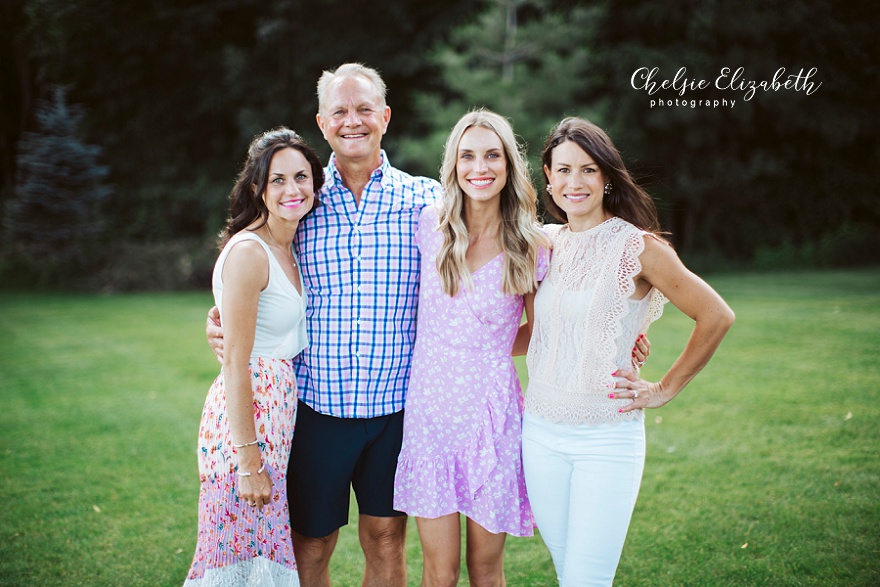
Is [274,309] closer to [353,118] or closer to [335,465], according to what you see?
[335,465]

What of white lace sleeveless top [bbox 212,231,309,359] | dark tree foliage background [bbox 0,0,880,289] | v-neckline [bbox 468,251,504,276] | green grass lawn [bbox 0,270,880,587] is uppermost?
Result: dark tree foliage background [bbox 0,0,880,289]

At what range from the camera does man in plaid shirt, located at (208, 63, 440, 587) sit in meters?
2.94

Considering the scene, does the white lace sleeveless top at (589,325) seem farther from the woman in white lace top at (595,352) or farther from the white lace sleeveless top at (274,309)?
the white lace sleeveless top at (274,309)

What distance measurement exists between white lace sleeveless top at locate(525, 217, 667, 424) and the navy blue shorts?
2.19 ft

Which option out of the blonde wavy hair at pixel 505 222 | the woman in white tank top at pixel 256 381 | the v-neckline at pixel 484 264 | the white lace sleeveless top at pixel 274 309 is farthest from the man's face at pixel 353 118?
the v-neckline at pixel 484 264

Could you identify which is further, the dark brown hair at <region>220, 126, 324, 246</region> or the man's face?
the man's face

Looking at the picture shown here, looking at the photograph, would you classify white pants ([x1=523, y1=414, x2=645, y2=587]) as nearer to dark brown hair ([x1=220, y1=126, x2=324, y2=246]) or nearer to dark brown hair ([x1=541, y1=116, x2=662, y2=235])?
dark brown hair ([x1=541, y1=116, x2=662, y2=235])

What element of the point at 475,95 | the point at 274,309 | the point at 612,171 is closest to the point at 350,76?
the point at 274,309

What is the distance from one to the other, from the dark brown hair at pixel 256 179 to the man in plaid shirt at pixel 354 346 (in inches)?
9.1

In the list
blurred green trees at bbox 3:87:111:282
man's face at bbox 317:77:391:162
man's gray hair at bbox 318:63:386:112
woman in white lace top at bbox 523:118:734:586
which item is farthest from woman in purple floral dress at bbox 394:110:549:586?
blurred green trees at bbox 3:87:111:282

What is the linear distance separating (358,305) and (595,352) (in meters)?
0.97

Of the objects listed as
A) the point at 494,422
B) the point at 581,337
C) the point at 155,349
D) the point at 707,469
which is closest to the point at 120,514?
the point at 494,422

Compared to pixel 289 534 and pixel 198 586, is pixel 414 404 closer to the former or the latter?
pixel 289 534

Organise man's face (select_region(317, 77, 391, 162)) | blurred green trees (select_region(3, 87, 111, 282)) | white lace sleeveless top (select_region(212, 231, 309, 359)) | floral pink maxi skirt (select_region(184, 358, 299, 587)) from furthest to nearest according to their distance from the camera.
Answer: blurred green trees (select_region(3, 87, 111, 282)) → man's face (select_region(317, 77, 391, 162)) → white lace sleeveless top (select_region(212, 231, 309, 359)) → floral pink maxi skirt (select_region(184, 358, 299, 587))
